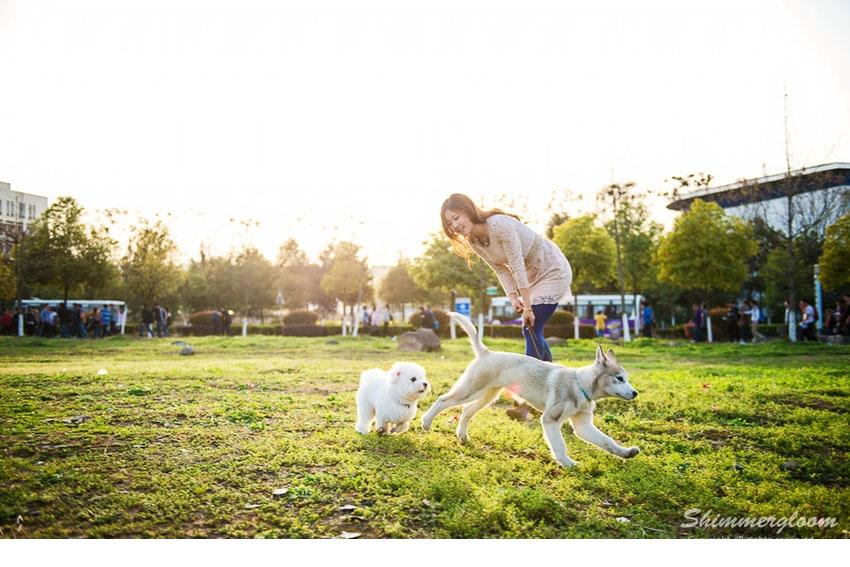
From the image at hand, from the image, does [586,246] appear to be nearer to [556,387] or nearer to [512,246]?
[512,246]

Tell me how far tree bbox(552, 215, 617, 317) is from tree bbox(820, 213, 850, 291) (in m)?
15.6

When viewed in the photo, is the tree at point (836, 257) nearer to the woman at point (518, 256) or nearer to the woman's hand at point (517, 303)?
the woman at point (518, 256)

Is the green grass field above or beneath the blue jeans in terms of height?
beneath

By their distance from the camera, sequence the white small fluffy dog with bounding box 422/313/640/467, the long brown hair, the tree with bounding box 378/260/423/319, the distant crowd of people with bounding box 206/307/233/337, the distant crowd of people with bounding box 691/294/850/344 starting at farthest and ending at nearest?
the tree with bounding box 378/260/423/319 < the distant crowd of people with bounding box 206/307/233/337 < the distant crowd of people with bounding box 691/294/850/344 < the long brown hair < the white small fluffy dog with bounding box 422/313/640/467

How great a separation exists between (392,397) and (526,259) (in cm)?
166

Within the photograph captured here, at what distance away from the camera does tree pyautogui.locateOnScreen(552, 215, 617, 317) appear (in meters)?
23.4

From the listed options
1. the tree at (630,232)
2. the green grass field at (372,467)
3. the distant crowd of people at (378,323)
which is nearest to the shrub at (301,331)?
the distant crowd of people at (378,323)

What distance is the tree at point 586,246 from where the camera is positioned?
2339 centimetres

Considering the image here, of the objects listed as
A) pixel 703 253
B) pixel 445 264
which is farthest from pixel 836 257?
pixel 445 264

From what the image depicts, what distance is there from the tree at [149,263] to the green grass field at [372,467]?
6.55m

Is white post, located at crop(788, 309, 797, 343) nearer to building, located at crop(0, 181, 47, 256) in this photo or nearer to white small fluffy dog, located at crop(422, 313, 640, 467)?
white small fluffy dog, located at crop(422, 313, 640, 467)

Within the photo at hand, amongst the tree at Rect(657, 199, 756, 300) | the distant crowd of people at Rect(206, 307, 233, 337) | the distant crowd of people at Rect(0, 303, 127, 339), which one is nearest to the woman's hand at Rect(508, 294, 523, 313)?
the distant crowd of people at Rect(0, 303, 127, 339)

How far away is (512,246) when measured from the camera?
15.3ft
